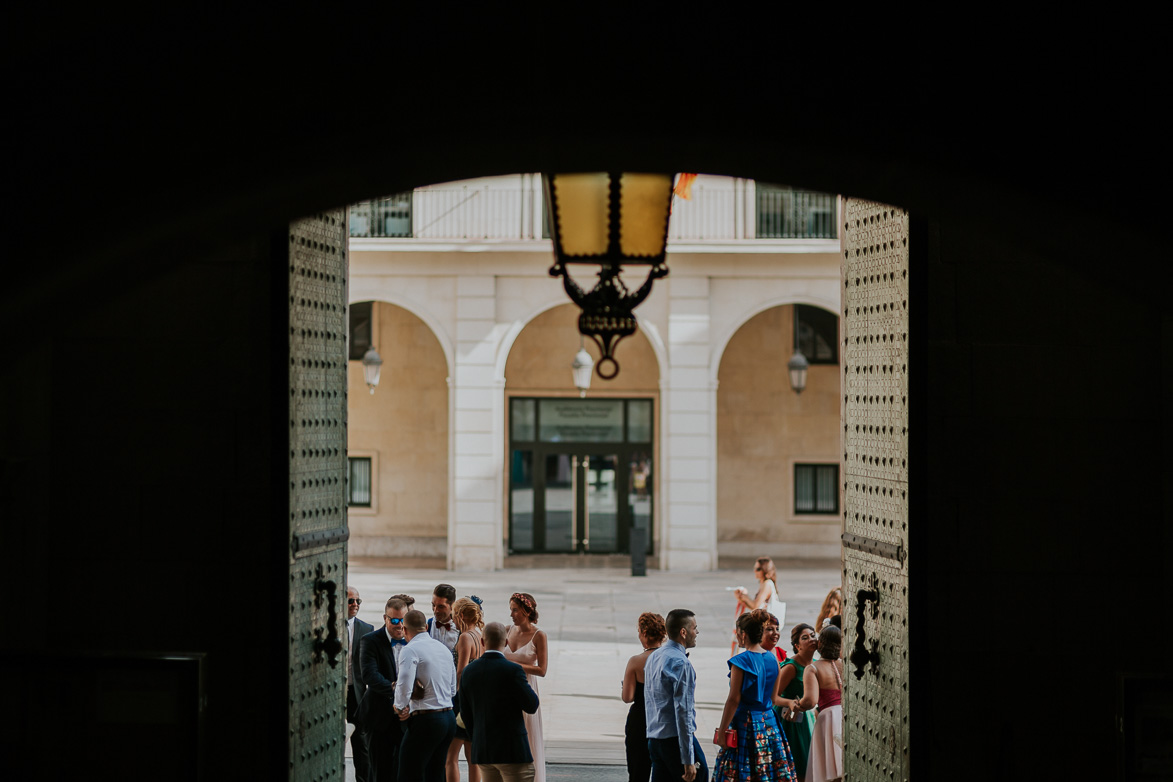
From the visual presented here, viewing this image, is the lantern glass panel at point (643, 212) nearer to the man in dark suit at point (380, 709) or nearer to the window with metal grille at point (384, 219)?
the man in dark suit at point (380, 709)

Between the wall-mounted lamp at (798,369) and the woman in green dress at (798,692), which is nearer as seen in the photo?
the woman in green dress at (798,692)

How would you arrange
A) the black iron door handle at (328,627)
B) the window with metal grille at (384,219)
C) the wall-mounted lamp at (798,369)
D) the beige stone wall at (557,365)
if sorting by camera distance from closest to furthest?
the black iron door handle at (328,627) → the wall-mounted lamp at (798,369) → the window with metal grille at (384,219) → the beige stone wall at (557,365)

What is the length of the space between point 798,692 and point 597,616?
9.48m

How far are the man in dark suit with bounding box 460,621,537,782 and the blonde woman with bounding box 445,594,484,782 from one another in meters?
0.91

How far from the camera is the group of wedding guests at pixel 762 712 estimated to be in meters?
7.29

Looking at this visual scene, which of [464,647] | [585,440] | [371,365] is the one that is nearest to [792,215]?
[585,440]

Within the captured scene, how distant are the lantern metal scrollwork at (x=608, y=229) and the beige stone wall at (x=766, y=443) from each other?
21786mm

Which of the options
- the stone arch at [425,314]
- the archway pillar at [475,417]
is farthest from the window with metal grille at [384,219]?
the archway pillar at [475,417]

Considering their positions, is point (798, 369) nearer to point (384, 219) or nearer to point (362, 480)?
point (384, 219)

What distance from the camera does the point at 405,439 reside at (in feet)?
83.4

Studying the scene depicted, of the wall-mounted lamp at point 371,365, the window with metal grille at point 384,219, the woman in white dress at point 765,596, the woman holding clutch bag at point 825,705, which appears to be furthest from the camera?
the window with metal grille at point 384,219
